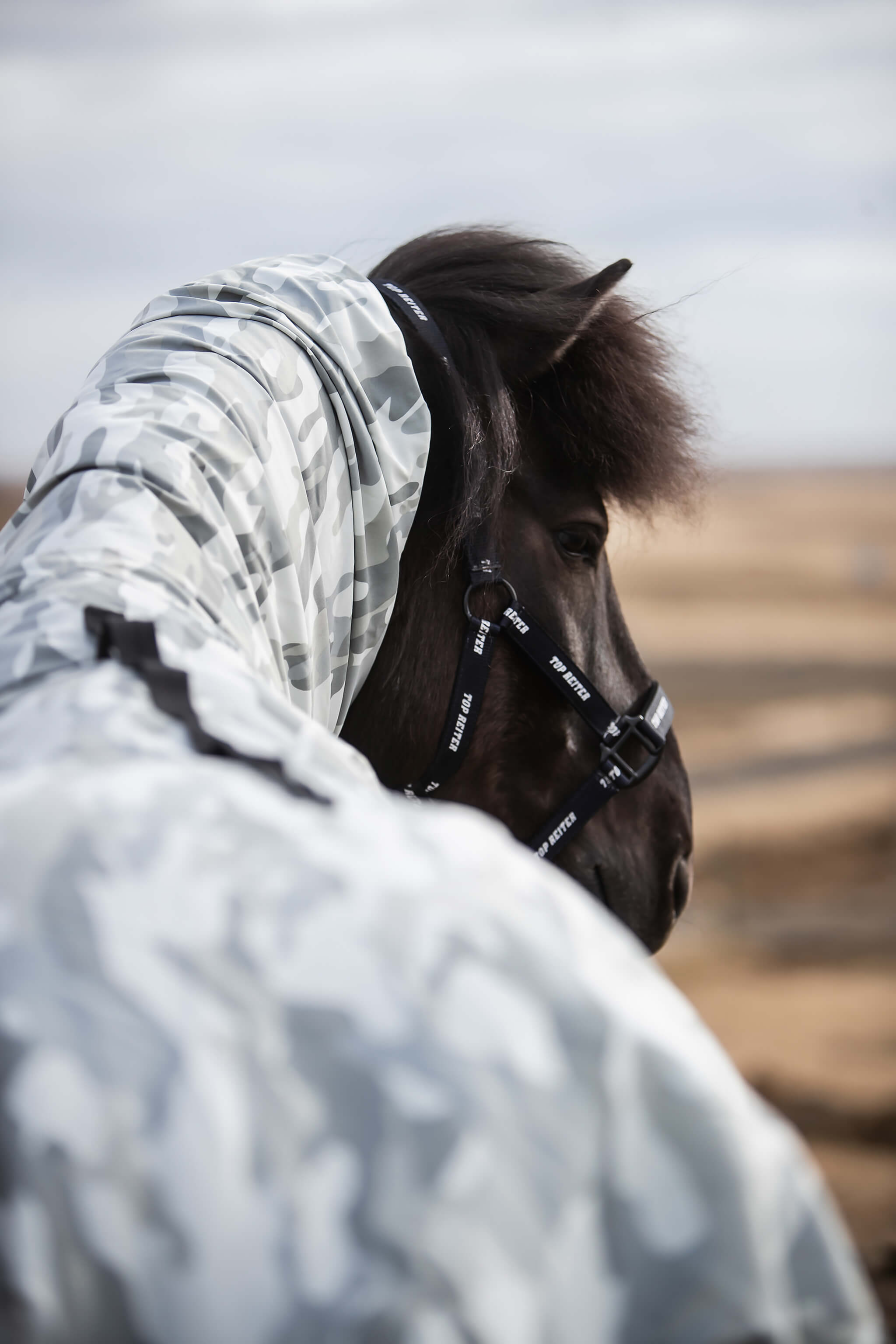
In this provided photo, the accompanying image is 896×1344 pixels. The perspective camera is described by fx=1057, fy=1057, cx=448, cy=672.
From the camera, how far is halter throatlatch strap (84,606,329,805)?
68 cm

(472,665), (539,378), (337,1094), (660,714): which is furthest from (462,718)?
(337,1094)

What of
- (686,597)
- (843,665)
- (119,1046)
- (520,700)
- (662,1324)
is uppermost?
(119,1046)

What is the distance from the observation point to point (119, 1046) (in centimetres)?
54

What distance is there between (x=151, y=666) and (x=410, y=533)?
882 millimetres

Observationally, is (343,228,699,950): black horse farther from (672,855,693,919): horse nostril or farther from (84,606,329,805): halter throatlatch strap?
(84,606,329,805): halter throatlatch strap

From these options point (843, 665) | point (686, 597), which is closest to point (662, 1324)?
point (843, 665)

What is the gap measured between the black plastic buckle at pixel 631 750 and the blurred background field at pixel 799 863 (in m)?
0.36

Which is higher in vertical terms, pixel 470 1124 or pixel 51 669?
pixel 51 669

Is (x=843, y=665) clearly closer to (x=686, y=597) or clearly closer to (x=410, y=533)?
(x=686, y=597)

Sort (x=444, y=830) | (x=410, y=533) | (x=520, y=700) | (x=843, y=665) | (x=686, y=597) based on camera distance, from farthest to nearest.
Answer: (x=686, y=597) → (x=843, y=665) → (x=520, y=700) → (x=410, y=533) → (x=444, y=830)

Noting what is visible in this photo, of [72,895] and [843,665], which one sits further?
[843,665]

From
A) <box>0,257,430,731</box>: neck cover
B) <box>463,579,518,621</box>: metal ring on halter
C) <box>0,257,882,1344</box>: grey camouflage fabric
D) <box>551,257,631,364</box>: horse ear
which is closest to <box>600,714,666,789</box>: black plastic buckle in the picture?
<box>463,579,518,621</box>: metal ring on halter

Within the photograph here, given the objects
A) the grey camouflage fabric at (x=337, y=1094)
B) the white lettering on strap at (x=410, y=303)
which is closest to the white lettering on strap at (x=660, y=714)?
the white lettering on strap at (x=410, y=303)

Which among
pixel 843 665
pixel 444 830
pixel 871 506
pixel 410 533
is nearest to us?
pixel 444 830
